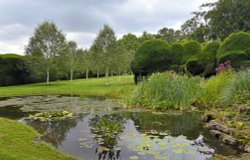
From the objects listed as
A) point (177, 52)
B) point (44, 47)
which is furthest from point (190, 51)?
point (44, 47)

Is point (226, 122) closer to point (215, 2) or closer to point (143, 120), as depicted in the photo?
point (143, 120)

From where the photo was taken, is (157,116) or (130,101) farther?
(130,101)

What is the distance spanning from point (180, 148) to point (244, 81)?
4.87 meters

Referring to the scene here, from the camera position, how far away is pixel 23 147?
5.56m

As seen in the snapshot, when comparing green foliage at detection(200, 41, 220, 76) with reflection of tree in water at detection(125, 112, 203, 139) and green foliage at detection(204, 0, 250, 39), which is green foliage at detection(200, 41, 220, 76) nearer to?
reflection of tree in water at detection(125, 112, 203, 139)

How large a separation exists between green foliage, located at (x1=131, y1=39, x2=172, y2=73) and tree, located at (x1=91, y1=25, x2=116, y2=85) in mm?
3912

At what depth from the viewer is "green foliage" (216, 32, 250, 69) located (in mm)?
17703

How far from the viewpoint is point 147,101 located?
11.7 m

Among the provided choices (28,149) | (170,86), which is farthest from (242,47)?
(28,149)

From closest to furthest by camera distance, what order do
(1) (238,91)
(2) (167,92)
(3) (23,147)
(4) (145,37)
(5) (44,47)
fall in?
(3) (23,147)
(1) (238,91)
(2) (167,92)
(5) (44,47)
(4) (145,37)

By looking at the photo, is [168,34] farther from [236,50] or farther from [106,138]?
[106,138]

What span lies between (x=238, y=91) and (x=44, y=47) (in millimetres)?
21635

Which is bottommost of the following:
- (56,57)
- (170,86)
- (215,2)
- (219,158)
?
(219,158)

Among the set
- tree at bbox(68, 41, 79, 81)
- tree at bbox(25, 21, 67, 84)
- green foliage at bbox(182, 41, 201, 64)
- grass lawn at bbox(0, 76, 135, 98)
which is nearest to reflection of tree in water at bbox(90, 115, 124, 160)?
grass lawn at bbox(0, 76, 135, 98)
